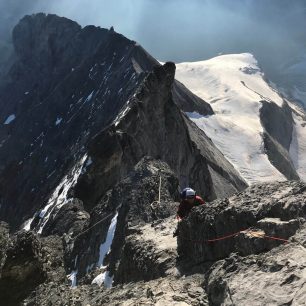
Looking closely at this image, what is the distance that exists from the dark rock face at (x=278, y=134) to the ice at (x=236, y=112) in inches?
70.0

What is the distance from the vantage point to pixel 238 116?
134 meters

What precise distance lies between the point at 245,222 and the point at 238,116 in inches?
4704

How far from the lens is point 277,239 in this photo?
13.4 m

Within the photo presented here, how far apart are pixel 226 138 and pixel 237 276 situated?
103 metres

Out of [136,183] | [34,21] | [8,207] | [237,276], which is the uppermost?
[34,21]

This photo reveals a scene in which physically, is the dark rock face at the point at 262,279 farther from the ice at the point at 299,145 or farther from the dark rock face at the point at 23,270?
the ice at the point at 299,145

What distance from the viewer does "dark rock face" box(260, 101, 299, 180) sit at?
109488mm

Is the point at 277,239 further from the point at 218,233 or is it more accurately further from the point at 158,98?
the point at 158,98

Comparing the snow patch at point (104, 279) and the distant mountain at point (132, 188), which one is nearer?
the distant mountain at point (132, 188)

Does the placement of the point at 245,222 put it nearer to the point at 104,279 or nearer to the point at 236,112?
the point at 104,279

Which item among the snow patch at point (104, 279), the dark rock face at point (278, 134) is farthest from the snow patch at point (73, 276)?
the dark rock face at point (278, 134)

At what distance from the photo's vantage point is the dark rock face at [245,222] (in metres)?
13.9

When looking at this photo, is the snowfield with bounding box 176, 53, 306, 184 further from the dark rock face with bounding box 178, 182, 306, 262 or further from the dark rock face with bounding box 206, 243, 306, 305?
the dark rock face with bounding box 206, 243, 306, 305

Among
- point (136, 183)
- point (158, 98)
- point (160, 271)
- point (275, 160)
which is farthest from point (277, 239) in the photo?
point (275, 160)
